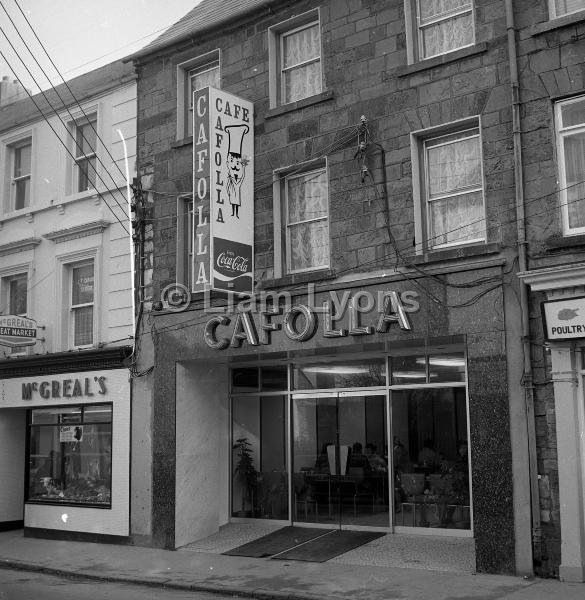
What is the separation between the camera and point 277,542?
15.7 m

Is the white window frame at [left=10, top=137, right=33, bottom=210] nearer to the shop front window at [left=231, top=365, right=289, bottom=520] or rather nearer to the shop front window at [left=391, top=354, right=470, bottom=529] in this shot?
the shop front window at [left=231, top=365, right=289, bottom=520]

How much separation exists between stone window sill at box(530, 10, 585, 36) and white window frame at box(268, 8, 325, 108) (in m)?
4.34

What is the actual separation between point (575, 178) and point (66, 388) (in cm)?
1159

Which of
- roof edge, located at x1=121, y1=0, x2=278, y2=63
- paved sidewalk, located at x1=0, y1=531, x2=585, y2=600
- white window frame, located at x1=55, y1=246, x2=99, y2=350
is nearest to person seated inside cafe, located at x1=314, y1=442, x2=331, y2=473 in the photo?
paved sidewalk, located at x1=0, y1=531, x2=585, y2=600

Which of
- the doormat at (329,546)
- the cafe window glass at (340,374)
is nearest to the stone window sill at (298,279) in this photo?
the cafe window glass at (340,374)

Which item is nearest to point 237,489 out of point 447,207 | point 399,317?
point 399,317

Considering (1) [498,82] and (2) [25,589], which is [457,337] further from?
(2) [25,589]

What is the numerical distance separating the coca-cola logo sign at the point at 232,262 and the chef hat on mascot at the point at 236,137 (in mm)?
1861

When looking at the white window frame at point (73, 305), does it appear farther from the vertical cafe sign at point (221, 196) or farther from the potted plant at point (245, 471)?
the vertical cafe sign at point (221, 196)

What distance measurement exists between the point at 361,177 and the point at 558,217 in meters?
3.53

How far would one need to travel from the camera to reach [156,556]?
51.6 ft

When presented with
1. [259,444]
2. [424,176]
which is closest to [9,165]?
[259,444]

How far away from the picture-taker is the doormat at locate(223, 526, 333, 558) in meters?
15.2

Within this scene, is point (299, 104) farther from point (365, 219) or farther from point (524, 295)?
point (524, 295)
